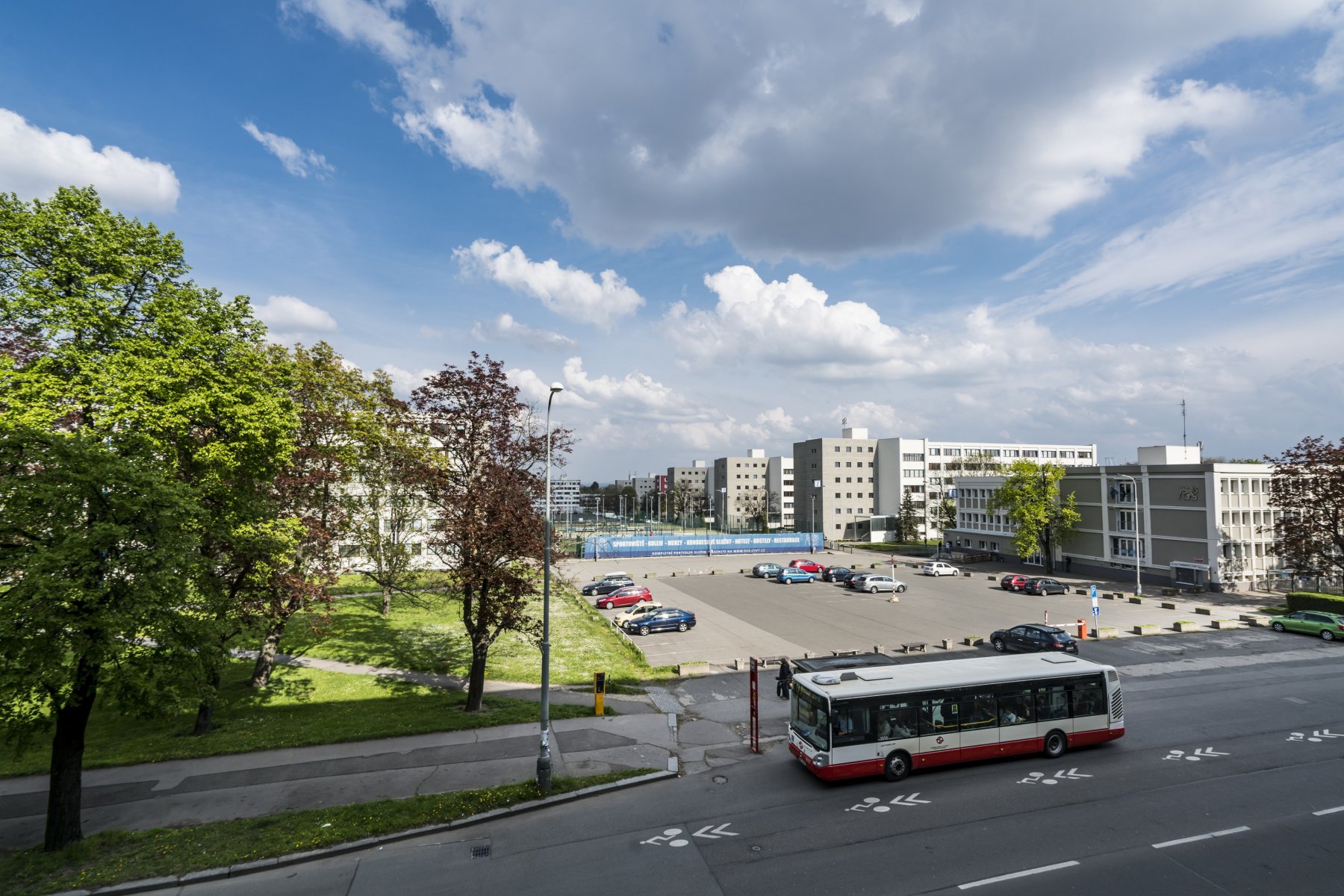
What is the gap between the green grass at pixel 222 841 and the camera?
11.4 metres

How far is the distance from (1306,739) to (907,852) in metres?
14.5

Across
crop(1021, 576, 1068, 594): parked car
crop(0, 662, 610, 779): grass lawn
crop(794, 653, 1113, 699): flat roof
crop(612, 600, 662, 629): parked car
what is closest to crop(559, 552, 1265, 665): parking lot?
crop(1021, 576, 1068, 594): parked car

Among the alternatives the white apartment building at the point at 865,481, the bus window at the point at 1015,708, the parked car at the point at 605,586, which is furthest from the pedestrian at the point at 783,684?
the white apartment building at the point at 865,481

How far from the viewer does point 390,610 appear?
135 feet

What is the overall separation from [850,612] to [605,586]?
62.3 ft

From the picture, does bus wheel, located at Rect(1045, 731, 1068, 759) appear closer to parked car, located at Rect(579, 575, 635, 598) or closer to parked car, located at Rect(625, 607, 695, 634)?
parked car, located at Rect(625, 607, 695, 634)

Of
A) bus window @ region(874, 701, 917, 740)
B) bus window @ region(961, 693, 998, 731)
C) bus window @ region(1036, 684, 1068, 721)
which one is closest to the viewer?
bus window @ region(874, 701, 917, 740)

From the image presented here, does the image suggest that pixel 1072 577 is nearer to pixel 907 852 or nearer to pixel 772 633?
pixel 772 633

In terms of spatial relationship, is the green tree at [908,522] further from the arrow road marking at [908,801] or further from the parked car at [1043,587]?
the arrow road marking at [908,801]

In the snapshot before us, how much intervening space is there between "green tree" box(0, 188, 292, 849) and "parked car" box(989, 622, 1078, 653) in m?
31.1

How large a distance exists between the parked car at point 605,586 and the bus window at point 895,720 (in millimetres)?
33648

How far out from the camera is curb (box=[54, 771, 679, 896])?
11234mm

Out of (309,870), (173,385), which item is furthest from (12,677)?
(173,385)

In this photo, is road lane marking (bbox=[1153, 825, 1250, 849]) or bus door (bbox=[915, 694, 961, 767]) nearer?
road lane marking (bbox=[1153, 825, 1250, 849])
